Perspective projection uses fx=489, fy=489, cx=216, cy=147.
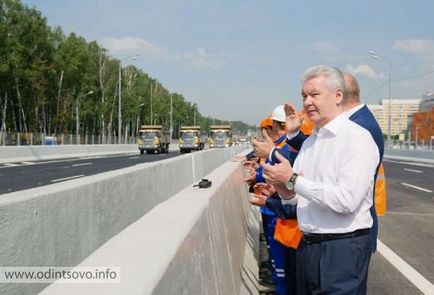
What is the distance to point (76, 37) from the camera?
243ft

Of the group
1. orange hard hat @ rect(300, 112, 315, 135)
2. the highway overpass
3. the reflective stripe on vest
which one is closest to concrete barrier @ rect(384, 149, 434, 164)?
the highway overpass

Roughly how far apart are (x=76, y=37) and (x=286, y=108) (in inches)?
2978

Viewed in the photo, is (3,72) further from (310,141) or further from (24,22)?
(310,141)

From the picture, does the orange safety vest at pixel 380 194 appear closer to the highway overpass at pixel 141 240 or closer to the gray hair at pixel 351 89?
the gray hair at pixel 351 89

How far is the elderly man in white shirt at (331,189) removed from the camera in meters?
2.42

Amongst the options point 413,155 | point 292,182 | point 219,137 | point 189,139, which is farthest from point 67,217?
point 219,137

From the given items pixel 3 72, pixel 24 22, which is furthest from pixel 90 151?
pixel 24 22

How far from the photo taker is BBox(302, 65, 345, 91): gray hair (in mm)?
2697

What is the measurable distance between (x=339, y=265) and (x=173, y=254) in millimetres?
957

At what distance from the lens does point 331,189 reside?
7.89 ft

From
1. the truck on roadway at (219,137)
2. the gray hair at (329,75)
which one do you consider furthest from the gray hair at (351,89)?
the truck on roadway at (219,137)

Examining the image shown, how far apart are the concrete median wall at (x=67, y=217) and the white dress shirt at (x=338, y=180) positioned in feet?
4.55

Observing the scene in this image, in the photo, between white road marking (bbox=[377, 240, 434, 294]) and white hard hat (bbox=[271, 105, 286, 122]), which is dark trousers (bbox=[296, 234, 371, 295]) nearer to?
white hard hat (bbox=[271, 105, 286, 122])

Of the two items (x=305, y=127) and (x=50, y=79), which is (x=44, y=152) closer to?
(x=305, y=127)
